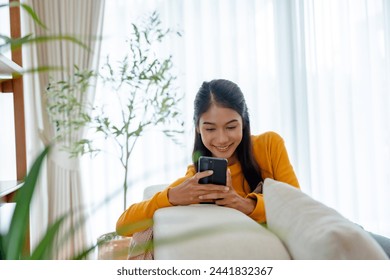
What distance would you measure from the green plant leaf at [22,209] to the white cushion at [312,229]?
1.05 ft

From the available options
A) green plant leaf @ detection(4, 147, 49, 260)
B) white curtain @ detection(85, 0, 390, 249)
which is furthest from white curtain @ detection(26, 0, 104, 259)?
green plant leaf @ detection(4, 147, 49, 260)

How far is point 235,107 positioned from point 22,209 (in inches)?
48.4

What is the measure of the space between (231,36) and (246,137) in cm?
167

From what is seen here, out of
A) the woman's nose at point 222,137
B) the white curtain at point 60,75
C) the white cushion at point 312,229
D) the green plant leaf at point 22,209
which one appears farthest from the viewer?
the white curtain at point 60,75

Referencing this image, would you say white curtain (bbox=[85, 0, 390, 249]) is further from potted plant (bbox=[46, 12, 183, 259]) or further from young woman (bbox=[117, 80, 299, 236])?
young woman (bbox=[117, 80, 299, 236])

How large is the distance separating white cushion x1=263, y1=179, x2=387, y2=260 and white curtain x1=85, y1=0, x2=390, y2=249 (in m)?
2.32

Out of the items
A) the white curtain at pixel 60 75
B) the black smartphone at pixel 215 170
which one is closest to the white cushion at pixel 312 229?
the black smartphone at pixel 215 170

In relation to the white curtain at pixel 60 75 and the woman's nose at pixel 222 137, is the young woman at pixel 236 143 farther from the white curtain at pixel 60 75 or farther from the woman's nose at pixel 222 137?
the white curtain at pixel 60 75

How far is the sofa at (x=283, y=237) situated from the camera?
0.49 m

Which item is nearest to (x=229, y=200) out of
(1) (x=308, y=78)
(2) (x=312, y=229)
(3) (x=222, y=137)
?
(3) (x=222, y=137)

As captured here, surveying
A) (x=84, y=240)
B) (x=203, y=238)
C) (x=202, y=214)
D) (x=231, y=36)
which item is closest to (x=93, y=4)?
(x=231, y=36)

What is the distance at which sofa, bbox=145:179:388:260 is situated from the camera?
0.49m

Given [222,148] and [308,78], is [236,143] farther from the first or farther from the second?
[308,78]
